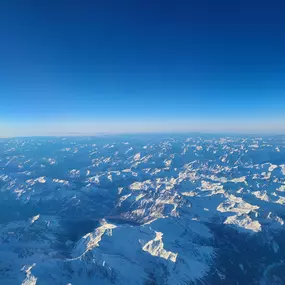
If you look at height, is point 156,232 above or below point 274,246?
above

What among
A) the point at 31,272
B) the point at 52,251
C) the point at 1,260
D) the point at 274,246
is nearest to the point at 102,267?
the point at 31,272

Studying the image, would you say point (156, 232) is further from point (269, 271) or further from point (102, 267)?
point (269, 271)

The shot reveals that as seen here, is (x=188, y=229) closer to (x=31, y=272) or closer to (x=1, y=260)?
(x=31, y=272)

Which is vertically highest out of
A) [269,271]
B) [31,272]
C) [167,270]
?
[31,272]

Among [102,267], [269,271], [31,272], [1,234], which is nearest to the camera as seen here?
[31,272]

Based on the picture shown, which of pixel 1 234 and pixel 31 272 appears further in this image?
pixel 1 234

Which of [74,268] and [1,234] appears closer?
[74,268]

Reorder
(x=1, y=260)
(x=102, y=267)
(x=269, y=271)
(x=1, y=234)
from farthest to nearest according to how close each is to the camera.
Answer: (x=1, y=234) < (x=269, y=271) < (x=1, y=260) < (x=102, y=267)

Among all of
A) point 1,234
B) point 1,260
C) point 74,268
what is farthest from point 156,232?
point 1,234

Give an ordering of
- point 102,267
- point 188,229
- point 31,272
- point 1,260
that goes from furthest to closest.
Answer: point 188,229, point 1,260, point 102,267, point 31,272
